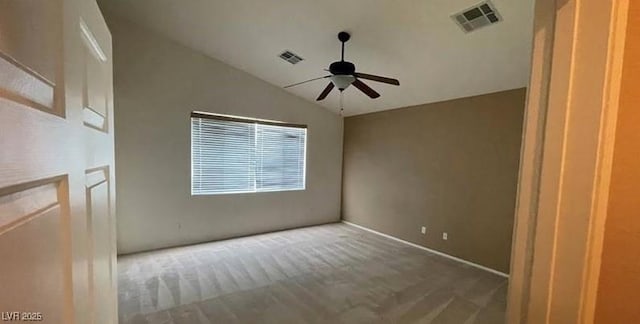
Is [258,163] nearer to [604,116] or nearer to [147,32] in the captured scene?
[147,32]

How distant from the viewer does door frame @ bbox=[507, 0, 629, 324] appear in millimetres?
513

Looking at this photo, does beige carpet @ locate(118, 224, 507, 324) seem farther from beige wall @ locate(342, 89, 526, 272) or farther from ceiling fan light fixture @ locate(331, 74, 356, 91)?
ceiling fan light fixture @ locate(331, 74, 356, 91)

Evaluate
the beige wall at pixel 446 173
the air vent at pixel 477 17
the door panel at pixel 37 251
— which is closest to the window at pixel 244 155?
the beige wall at pixel 446 173

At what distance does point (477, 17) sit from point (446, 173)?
232 cm

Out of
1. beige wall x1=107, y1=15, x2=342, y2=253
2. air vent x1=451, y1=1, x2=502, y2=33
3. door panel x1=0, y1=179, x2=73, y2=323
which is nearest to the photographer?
door panel x1=0, y1=179, x2=73, y2=323

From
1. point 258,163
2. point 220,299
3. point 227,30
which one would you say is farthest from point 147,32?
point 220,299

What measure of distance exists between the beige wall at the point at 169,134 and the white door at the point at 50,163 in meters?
3.54

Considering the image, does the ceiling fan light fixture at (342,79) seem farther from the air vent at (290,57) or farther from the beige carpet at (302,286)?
the beige carpet at (302,286)

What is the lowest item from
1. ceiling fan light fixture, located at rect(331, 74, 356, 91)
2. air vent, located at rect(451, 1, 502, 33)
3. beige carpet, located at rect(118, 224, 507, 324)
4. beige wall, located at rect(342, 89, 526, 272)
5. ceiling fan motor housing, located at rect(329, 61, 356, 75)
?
beige carpet, located at rect(118, 224, 507, 324)

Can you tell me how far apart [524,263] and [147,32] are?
16.0 ft

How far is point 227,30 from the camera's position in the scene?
3605 millimetres

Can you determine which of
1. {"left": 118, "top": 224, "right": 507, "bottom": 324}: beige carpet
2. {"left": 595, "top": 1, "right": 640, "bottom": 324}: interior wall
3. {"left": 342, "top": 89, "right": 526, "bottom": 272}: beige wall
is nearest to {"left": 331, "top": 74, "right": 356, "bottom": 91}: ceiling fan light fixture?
{"left": 342, "top": 89, "right": 526, "bottom": 272}: beige wall

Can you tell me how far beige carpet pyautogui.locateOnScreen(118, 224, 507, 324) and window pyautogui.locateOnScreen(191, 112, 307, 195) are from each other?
→ 107 cm

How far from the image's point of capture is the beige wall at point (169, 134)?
12.6 ft
